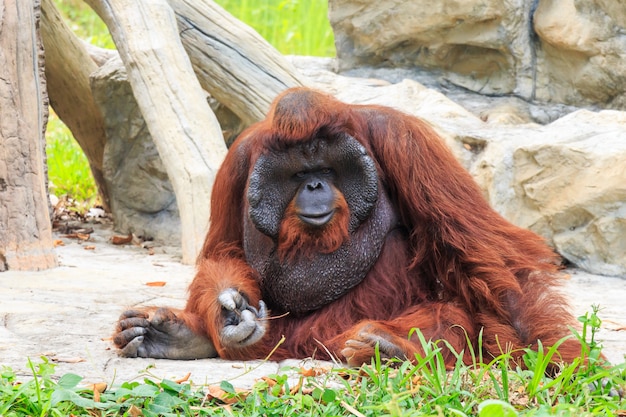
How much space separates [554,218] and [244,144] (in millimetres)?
2576

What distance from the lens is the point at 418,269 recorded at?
3266 millimetres

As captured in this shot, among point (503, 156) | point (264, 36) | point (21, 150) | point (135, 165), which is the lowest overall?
point (135, 165)

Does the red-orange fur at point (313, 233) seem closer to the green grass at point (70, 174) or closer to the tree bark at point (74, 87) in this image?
the tree bark at point (74, 87)

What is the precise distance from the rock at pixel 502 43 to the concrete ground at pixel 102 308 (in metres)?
1.55

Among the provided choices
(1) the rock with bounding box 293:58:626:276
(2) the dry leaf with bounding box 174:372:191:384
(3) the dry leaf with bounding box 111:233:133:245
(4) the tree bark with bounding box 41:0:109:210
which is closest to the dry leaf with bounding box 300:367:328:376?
(2) the dry leaf with bounding box 174:372:191:384

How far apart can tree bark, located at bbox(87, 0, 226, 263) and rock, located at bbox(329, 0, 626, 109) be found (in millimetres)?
1683

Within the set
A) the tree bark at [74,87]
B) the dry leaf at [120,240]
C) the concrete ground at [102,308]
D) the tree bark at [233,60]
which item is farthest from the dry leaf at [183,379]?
the tree bark at [74,87]

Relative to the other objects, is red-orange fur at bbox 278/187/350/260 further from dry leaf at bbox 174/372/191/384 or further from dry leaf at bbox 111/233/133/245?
dry leaf at bbox 111/233/133/245

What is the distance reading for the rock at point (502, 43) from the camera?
590cm

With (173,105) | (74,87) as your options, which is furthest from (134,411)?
(74,87)

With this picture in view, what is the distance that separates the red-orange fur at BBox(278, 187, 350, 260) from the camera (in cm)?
310

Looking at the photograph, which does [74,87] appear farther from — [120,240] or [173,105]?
[173,105]

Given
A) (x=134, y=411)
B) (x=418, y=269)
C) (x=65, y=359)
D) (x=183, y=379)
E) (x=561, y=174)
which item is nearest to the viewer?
(x=134, y=411)

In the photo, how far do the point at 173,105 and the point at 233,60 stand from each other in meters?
0.64
